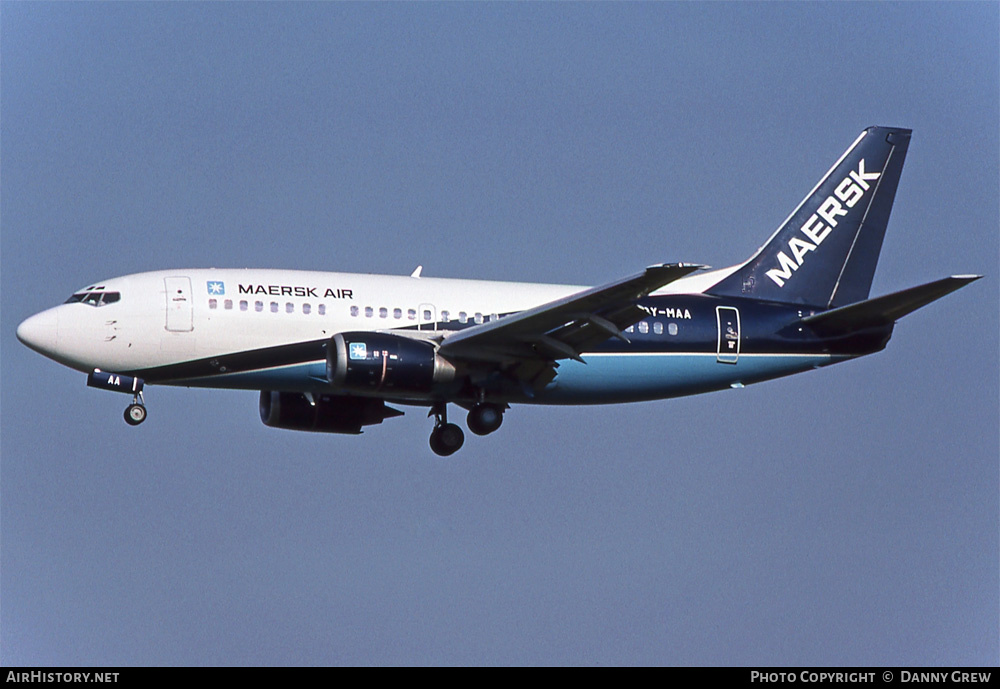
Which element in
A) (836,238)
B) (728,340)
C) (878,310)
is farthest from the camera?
(836,238)

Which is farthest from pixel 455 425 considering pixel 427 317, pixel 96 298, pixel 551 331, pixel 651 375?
pixel 96 298

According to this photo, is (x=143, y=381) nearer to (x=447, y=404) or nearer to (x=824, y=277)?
(x=447, y=404)

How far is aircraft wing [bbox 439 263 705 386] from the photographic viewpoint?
40688mm

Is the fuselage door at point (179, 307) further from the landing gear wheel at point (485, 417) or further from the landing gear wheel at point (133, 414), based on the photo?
the landing gear wheel at point (485, 417)

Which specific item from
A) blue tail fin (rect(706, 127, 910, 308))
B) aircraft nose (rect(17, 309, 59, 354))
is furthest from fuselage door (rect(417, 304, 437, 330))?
aircraft nose (rect(17, 309, 59, 354))

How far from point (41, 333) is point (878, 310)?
22093 millimetres

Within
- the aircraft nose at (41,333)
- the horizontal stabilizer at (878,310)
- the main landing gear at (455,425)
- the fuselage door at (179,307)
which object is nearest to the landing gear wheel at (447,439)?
the main landing gear at (455,425)

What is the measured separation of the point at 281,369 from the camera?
43125 millimetres

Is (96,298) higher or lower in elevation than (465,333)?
higher

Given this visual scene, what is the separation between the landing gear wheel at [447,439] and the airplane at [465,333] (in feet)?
0.14

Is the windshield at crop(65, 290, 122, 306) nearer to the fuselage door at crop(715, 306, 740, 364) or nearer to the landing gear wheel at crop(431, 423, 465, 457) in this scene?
the landing gear wheel at crop(431, 423, 465, 457)

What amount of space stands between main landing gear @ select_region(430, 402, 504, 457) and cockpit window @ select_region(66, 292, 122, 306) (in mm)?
9211

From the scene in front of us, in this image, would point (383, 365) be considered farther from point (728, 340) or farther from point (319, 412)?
point (728, 340)

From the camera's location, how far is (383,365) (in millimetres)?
42156
